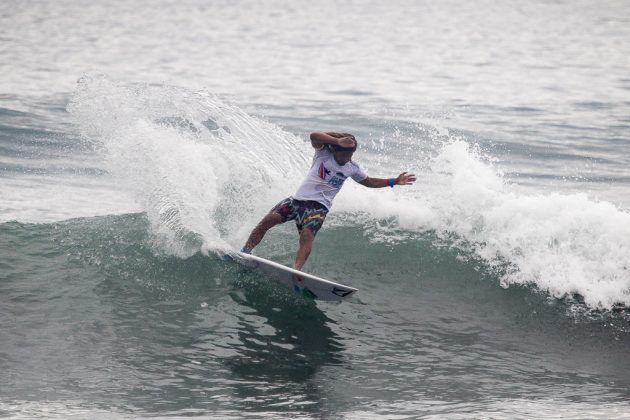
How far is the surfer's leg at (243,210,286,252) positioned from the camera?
9.93 meters

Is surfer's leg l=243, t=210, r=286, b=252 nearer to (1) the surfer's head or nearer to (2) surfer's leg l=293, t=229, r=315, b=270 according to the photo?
(2) surfer's leg l=293, t=229, r=315, b=270

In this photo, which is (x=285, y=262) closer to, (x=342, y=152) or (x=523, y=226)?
(x=342, y=152)

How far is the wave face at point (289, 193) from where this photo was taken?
10859 mm

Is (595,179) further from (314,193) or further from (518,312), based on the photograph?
(314,193)

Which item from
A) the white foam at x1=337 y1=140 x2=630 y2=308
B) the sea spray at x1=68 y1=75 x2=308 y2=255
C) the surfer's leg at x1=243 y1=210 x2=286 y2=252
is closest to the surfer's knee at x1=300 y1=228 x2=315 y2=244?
the surfer's leg at x1=243 y1=210 x2=286 y2=252

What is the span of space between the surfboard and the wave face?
81 centimetres

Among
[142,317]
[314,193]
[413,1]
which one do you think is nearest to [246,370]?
[142,317]

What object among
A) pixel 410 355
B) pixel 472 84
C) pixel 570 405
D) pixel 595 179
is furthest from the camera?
pixel 472 84

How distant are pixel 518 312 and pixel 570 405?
2.34 metres

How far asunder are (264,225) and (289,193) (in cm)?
253

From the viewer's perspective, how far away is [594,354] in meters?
9.17

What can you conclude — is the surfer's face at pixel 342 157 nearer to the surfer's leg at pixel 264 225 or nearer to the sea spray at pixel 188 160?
the surfer's leg at pixel 264 225

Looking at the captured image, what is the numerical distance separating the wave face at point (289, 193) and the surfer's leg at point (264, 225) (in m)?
0.64

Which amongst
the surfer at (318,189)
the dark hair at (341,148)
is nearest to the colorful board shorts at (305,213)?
the surfer at (318,189)
